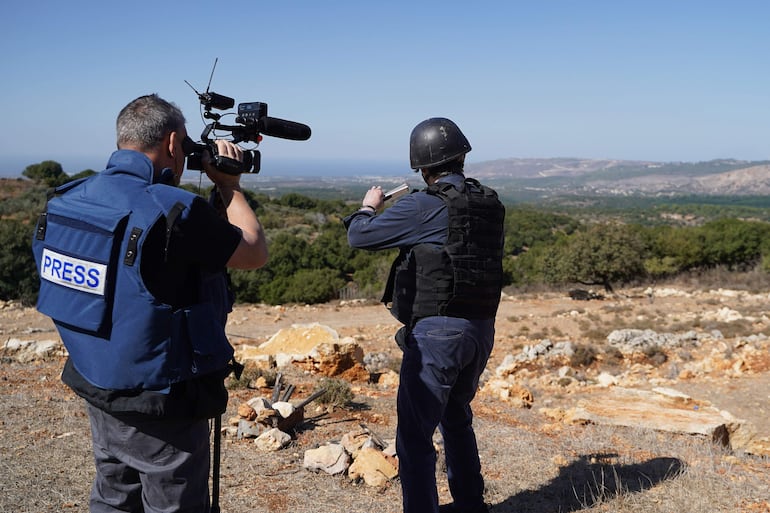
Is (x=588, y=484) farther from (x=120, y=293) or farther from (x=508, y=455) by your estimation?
(x=120, y=293)

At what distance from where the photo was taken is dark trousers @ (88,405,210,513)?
211cm

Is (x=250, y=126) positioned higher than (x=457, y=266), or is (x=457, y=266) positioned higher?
(x=250, y=126)

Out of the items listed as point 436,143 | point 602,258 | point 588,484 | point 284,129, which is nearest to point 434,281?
point 436,143

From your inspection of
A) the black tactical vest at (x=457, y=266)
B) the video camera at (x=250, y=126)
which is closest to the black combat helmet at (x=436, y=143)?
the black tactical vest at (x=457, y=266)

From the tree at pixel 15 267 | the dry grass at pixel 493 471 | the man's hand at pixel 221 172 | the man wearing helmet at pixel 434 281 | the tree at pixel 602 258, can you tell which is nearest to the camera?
the man's hand at pixel 221 172

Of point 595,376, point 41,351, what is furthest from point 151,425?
point 595,376

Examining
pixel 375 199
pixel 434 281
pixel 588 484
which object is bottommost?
pixel 588 484

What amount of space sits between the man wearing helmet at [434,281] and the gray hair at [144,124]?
1.07m

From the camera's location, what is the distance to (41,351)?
26.9 ft

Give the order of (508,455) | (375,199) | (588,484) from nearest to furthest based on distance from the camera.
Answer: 1. (375,199)
2. (588,484)
3. (508,455)

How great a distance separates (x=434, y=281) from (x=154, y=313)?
138cm

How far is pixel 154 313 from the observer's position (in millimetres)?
1974

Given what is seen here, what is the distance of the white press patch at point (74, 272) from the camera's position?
6.49ft

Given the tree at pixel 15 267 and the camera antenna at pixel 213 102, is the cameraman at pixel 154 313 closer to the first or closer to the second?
the camera antenna at pixel 213 102
